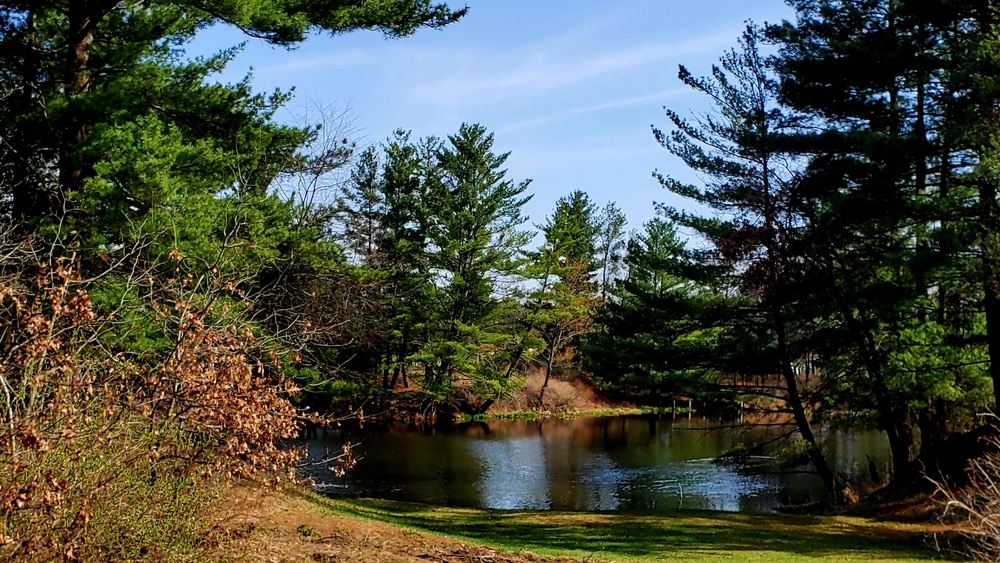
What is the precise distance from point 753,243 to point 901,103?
396 centimetres

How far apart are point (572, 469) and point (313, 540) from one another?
16.0 meters

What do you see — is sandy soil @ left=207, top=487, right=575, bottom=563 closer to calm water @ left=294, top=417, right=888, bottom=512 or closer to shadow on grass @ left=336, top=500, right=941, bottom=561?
shadow on grass @ left=336, top=500, right=941, bottom=561

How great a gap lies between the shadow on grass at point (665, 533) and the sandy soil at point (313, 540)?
5.42 feet

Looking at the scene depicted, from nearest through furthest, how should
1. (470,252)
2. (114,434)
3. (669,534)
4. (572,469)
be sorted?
(114,434)
(669,534)
(572,469)
(470,252)

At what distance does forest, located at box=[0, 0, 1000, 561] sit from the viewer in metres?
4.71

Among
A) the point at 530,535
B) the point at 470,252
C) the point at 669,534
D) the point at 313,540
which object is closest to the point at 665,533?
the point at 669,534

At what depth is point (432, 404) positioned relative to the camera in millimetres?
33219

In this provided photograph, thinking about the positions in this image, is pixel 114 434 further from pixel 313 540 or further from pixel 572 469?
pixel 572 469

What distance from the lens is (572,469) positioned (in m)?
22.6

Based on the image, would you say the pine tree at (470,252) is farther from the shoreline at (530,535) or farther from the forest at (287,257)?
the shoreline at (530,535)

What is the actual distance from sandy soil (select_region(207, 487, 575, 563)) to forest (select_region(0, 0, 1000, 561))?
0.51 metres

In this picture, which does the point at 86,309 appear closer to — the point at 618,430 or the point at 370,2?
the point at 370,2

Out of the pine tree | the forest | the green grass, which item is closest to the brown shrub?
the forest

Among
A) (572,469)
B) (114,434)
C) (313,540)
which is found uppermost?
(114,434)
